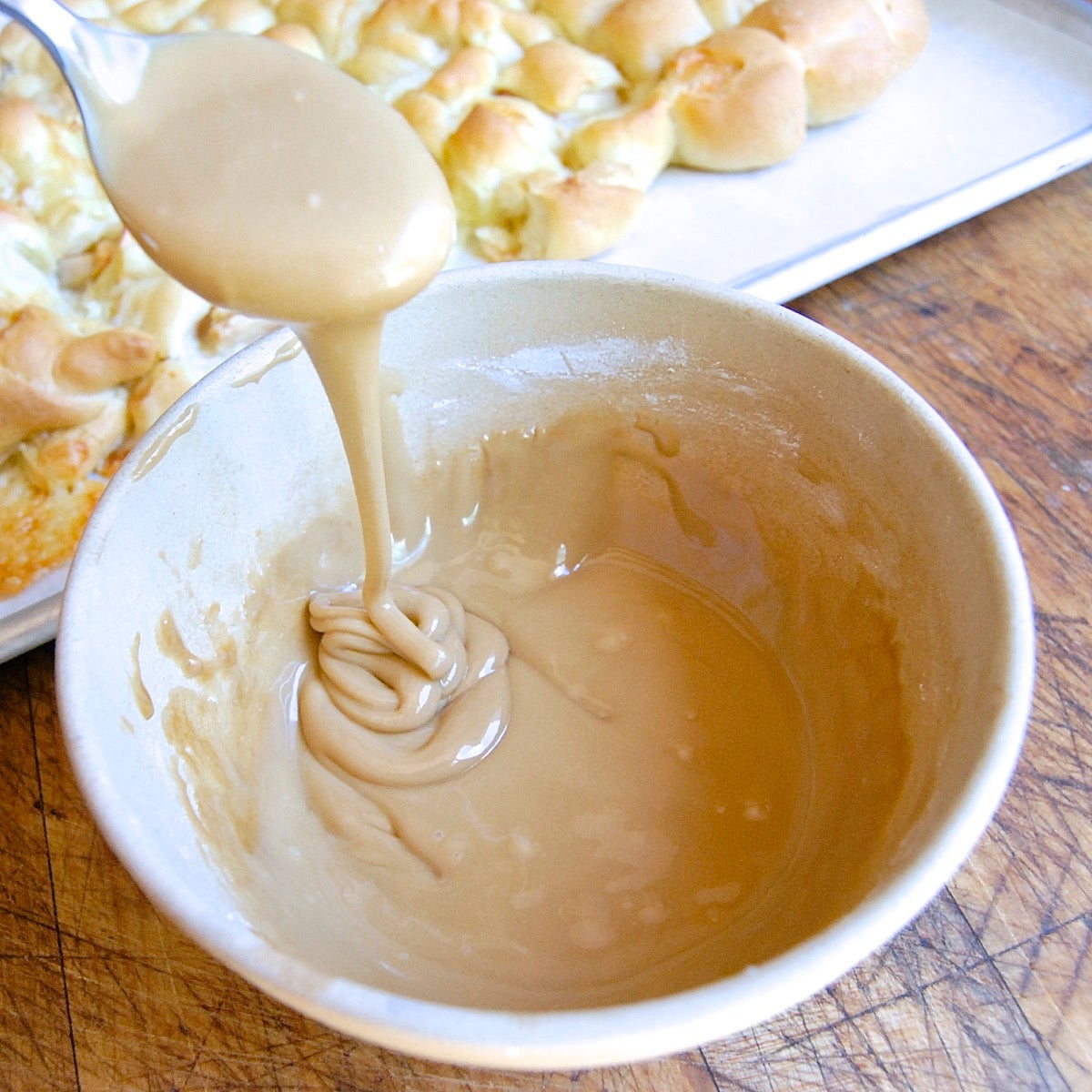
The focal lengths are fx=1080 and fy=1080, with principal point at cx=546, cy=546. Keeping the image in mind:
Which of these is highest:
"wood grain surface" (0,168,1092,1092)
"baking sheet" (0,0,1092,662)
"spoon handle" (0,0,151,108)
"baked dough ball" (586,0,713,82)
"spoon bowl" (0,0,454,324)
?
"spoon handle" (0,0,151,108)

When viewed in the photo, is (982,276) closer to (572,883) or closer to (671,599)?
(671,599)

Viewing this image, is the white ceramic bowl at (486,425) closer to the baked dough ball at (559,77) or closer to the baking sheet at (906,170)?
the baking sheet at (906,170)

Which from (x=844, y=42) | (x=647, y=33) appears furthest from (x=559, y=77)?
(x=844, y=42)

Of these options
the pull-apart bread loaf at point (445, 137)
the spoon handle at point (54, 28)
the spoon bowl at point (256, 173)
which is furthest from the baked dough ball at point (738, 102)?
the spoon handle at point (54, 28)

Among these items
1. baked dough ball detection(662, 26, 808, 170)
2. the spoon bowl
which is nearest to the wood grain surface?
the spoon bowl

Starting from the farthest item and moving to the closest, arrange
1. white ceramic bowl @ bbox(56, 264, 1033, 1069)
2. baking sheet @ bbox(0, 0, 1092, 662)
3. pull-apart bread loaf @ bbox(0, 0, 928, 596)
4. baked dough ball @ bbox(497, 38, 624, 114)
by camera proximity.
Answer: baked dough ball @ bbox(497, 38, 624, 114), baking sheet @ bbox(0, 0, 1092, 662), pull-apart bread loaf @ bbox(0, 0, 928, 596), white ceramic bowl @ bbox(56, 264, 1033, 1069)

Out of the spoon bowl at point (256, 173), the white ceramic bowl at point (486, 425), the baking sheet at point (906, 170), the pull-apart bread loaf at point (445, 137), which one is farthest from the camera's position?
the baking sheet at point (906, 170)

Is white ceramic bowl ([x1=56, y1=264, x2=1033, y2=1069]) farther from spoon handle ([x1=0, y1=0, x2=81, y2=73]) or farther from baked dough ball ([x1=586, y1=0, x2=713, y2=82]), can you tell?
baked dough ball ([x1=586, y1=0, x2=713, y2=82])
